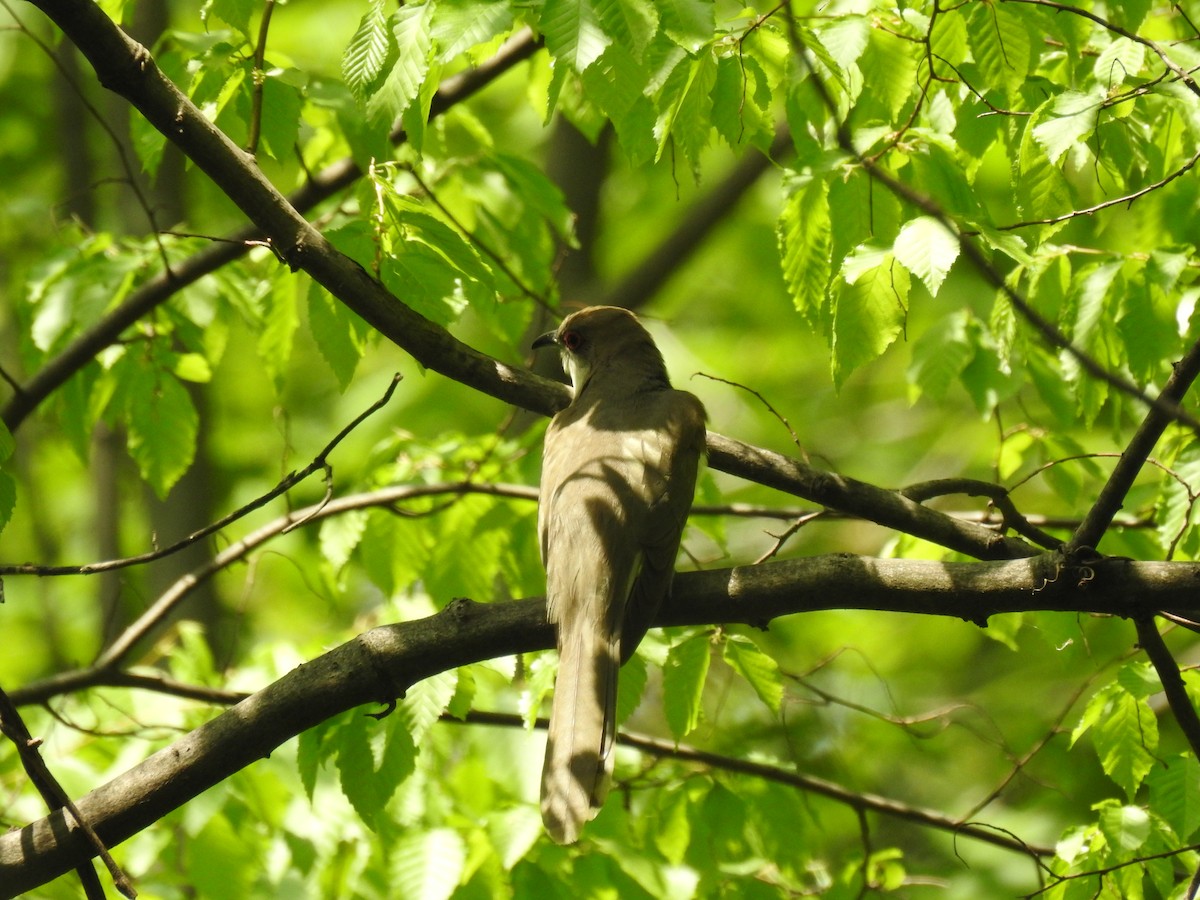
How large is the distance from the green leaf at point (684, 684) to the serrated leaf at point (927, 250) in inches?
59.6

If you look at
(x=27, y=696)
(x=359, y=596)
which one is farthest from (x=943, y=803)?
(x=27, y=696)

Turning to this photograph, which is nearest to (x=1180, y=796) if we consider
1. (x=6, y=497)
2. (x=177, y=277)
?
(x=6, y=497)

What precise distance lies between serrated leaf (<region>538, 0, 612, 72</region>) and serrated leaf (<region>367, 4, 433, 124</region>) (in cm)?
46

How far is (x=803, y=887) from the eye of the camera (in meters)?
5.59

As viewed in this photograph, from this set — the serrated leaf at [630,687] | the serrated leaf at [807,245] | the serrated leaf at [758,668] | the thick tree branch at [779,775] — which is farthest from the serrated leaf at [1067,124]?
the thick tree branch at [779,775]

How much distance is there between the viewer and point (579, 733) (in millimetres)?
3816

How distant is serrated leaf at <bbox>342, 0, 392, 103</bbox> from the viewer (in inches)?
146

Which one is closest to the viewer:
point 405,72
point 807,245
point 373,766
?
point 405,72

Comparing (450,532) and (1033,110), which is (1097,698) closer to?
(1033,110)

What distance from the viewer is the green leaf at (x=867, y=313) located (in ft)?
12.2

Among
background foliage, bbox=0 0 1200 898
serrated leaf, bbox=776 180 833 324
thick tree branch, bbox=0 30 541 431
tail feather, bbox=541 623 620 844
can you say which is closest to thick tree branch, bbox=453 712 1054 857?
background foliage, bbox=0 0 1200 898

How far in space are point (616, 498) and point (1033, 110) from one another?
1.92 m

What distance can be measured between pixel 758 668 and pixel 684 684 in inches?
11.0

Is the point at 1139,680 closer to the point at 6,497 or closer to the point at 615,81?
the point at 615,81
